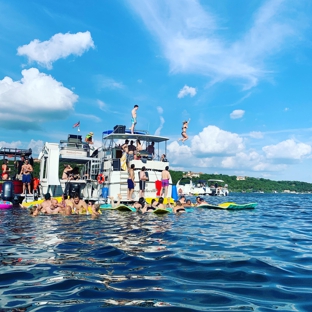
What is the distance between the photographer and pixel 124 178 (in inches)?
755

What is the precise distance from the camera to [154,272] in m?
5.31

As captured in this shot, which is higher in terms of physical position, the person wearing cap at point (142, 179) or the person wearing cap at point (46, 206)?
the person wearing cap at point (142, 179)

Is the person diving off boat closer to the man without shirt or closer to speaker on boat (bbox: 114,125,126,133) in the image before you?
speaker on boat (bbox: 114,125,126,133)

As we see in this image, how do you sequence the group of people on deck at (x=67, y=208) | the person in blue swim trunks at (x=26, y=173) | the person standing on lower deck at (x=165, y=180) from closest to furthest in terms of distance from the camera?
the group of people on deck at (x=67, y=208)
the person in blue swim trunks at (x=26, y=173)
the person standing on lower deck at (x=165, y=180)

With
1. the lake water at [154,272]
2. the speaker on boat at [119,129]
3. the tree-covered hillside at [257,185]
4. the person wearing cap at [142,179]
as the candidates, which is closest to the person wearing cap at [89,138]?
the speaker on boat at [119,129]

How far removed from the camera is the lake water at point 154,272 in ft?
12.9

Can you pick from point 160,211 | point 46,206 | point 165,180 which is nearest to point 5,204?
point 46,206

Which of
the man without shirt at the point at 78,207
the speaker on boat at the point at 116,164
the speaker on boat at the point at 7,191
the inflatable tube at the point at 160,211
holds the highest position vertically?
the speaker on boat at the point at 116,164

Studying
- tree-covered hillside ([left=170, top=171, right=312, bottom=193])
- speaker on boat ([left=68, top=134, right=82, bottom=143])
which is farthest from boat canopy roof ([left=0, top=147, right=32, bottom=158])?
tree-covered hillside ([left=170, top=171, right=312, bottom=193])

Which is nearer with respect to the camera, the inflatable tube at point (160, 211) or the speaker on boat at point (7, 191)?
the inflatable tube at point (160, 211)

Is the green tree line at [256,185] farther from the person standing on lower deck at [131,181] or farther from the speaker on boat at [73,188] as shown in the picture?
the person standing on lower deck at [131,181]

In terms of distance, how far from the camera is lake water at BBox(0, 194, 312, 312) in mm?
3938

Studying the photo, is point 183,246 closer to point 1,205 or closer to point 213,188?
point 1,205

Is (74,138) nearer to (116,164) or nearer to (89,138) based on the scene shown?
(89,138)
